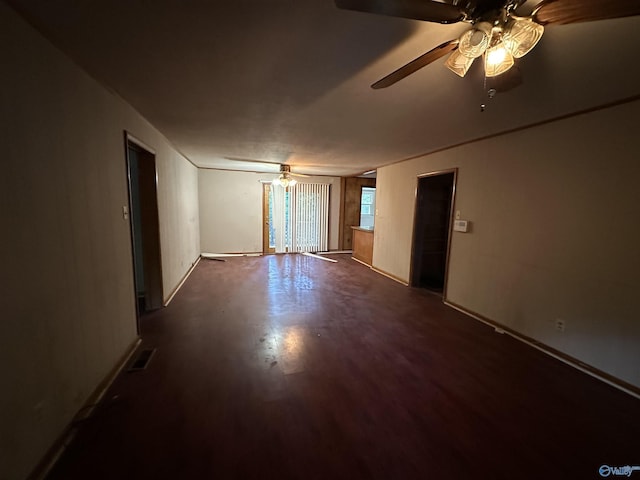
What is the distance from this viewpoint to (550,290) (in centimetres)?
254

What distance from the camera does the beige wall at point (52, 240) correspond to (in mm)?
1157

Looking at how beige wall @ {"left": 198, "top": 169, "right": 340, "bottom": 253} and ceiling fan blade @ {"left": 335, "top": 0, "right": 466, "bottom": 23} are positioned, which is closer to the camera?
ceiling fan blade @ {"left": 335, "top": 0, "right": 466, "bottom": 23}

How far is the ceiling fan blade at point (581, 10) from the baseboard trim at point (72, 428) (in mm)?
2979

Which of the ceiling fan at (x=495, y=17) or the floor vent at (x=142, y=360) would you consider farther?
the floor vent at (x=142, y=360)

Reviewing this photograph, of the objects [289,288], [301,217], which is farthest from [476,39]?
[301,217]

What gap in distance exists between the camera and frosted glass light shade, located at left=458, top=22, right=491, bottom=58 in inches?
43.1

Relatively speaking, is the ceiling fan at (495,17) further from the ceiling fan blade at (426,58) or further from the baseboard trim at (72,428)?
the baseboard trim at (72,428)

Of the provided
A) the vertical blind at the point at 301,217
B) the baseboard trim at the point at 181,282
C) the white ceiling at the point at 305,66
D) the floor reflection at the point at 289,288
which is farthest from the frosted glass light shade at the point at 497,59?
the vertical blind at the point at 301,217

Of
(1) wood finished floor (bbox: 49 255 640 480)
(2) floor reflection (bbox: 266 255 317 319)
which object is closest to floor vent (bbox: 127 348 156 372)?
(1) wood finished floor (bbox: 49 255 640 480)

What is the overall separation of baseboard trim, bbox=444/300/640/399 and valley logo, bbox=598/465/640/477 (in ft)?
2.84

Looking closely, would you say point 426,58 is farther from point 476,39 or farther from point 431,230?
point 431,230

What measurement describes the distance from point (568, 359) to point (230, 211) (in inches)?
257

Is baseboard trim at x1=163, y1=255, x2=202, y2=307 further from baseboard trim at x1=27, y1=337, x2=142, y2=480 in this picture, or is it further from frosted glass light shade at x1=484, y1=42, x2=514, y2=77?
frosted glass light shade at x1=484, y1=42, x2=514, y2=77

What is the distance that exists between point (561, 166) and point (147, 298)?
4767 millimetres
